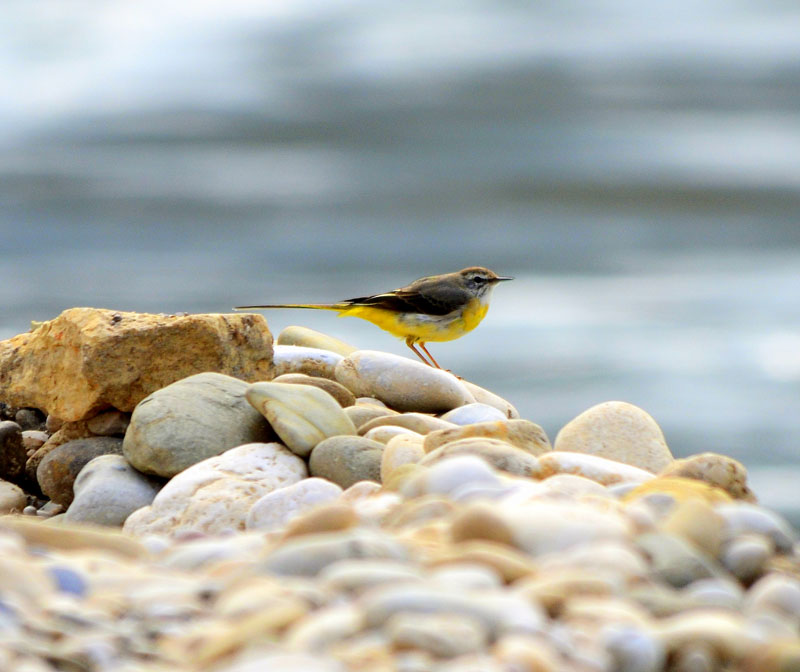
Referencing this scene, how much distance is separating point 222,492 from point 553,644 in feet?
8.77

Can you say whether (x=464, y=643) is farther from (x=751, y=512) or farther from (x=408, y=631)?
(x=751, y=512)

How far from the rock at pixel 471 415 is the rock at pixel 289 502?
1743mm

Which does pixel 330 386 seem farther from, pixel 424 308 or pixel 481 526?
pixel 481 526

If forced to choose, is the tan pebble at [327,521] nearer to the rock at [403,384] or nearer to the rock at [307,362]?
the rock at [403,384]

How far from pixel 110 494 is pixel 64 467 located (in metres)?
0.71

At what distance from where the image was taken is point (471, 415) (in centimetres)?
589

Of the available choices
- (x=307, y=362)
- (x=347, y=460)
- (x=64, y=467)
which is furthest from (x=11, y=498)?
(x=347, y=460)

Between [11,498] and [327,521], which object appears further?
[11,498]

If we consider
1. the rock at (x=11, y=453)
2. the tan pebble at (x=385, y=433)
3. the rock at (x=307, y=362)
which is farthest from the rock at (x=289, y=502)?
the rock at (x=307, y=362)

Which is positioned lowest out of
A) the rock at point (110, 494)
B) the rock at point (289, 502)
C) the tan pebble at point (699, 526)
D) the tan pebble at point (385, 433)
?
the rock at point (110, 494)

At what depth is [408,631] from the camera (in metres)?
1.98

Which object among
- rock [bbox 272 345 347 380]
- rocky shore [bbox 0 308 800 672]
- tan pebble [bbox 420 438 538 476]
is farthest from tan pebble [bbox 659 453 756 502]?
rock [bbox 272 345 347 380]

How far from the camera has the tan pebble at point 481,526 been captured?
2.58 meters

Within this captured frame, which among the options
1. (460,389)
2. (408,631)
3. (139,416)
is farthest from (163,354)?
(408,631)
